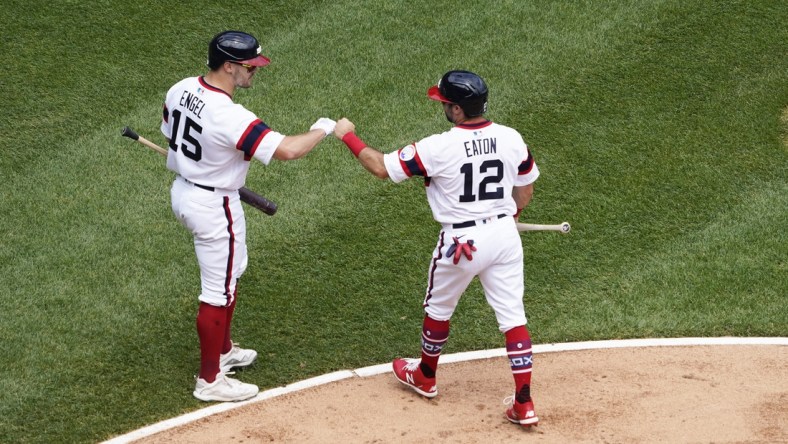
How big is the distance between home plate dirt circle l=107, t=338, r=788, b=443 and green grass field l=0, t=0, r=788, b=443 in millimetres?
218

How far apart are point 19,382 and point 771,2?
8.10 meters

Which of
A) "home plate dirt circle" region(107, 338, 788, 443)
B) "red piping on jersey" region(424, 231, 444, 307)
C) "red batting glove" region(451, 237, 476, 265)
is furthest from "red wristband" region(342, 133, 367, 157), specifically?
"home plate dirt circle" region(107, 338, 788, 443)

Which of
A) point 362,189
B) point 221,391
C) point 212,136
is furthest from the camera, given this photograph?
point 362,189

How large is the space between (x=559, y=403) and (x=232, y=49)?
275 centimetres

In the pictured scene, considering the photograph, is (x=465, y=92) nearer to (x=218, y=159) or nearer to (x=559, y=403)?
(x=218, y=159)

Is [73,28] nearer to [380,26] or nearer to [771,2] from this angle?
[380,26]

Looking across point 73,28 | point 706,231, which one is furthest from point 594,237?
point 73,28

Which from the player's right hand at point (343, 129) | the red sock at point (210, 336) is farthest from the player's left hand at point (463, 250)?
the red sock at point (210, 336)

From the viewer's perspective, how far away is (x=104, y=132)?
918 cm

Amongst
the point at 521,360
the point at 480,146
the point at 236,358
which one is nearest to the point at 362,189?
the point at 236,358

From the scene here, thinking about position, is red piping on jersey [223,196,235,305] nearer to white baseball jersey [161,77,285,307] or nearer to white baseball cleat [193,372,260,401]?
white baseball jersey [161,77,285,307]

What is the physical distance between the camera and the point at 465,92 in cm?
573

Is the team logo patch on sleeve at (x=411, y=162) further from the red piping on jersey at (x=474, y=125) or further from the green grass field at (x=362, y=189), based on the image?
the green grass field at (x=362, y=189)

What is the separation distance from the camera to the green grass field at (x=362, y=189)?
22.9 ft
